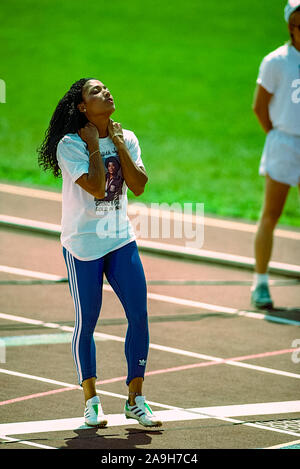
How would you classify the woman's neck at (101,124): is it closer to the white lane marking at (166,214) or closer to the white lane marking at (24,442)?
the white lane marking at (24,442)

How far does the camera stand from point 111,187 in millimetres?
6379

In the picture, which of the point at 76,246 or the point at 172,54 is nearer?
the point at 76,246

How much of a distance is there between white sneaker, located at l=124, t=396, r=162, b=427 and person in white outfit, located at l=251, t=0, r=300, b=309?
10.5 feet

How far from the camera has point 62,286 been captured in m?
9.85

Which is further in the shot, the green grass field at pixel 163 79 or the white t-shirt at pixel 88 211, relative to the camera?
the green grass field at pixel 163 79

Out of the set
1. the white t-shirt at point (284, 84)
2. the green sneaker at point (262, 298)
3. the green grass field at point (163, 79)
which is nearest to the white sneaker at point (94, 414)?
the green sneaker at point (262, 298)

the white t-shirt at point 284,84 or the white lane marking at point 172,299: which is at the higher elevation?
the white t-shirt at point 284,84

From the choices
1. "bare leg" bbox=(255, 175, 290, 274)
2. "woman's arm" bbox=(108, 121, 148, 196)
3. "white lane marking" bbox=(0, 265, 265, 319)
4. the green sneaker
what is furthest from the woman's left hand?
the green sneaker

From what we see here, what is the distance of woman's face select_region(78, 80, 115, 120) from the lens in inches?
251

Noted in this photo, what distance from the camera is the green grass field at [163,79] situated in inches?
691

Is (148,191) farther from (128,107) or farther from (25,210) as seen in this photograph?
(128,107)

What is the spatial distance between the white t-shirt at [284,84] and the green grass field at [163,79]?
509 centimetres

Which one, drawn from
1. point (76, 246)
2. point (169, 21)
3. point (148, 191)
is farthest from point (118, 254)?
point (169, 21)

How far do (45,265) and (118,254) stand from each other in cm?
435
